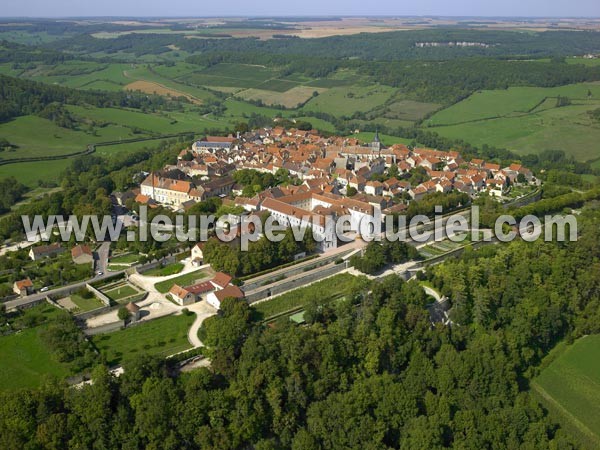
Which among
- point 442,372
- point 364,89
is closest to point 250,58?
point 364,89

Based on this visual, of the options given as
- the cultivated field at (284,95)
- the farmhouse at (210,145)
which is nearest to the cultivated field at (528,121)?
the cultivated field at (284,95)

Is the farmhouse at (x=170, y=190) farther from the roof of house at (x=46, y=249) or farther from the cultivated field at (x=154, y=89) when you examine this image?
the cultivated field at (x=154, y=89)

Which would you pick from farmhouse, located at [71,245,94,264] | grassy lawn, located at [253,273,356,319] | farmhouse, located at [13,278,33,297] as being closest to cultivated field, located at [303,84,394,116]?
grassy lawn, located at [253,273,356,319]

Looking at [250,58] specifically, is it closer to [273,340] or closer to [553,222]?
[553,222]

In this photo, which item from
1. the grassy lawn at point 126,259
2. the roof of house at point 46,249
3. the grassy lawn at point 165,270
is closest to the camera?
the grassy lawn at point 165,270

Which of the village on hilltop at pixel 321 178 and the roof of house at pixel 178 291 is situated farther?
the village on hilltop at pixel 321 178

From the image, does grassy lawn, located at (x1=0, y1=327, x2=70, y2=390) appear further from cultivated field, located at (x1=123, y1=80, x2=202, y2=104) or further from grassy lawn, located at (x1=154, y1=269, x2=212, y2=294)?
cultivated field, located at (x1=123, y1=80, x2=202, y2=104)
